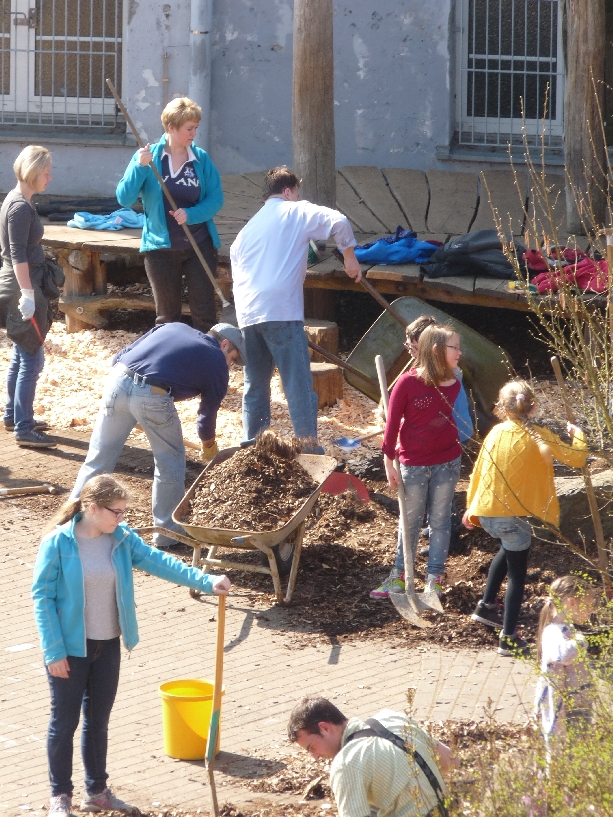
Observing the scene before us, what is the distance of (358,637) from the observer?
6020 mm

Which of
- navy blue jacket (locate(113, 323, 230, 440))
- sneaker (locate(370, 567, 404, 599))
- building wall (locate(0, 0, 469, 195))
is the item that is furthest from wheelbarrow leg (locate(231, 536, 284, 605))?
building wall (locate(0, 0, 469, 195))

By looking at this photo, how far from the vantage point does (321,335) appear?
9.16m

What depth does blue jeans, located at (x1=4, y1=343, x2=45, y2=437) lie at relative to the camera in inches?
319

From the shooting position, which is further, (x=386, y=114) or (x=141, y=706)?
(x=386, y=114)

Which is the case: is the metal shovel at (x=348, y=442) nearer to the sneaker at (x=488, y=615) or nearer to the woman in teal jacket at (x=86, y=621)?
the sneaker at (x=488, y=615)

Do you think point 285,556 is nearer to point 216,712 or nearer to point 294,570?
point 294,570

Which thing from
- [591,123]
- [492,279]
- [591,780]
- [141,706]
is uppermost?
[591,123]

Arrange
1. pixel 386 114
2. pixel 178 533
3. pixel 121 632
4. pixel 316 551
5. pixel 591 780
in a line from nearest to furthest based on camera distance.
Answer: pixel 591 780 < pixel 121 632 < pixel 178 533 < pixel 316 551 < pixel 386 114

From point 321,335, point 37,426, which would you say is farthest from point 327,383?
point 37,426

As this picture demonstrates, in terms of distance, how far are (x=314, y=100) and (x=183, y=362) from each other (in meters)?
4.42

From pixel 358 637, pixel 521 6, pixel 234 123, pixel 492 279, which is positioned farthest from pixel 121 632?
pixel 521 6

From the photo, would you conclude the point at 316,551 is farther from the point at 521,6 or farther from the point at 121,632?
the point at 521,6

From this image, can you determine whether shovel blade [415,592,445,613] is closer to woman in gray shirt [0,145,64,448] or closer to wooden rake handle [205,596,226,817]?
wooden rake handle [205,596,226,817]

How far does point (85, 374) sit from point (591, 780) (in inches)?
273
